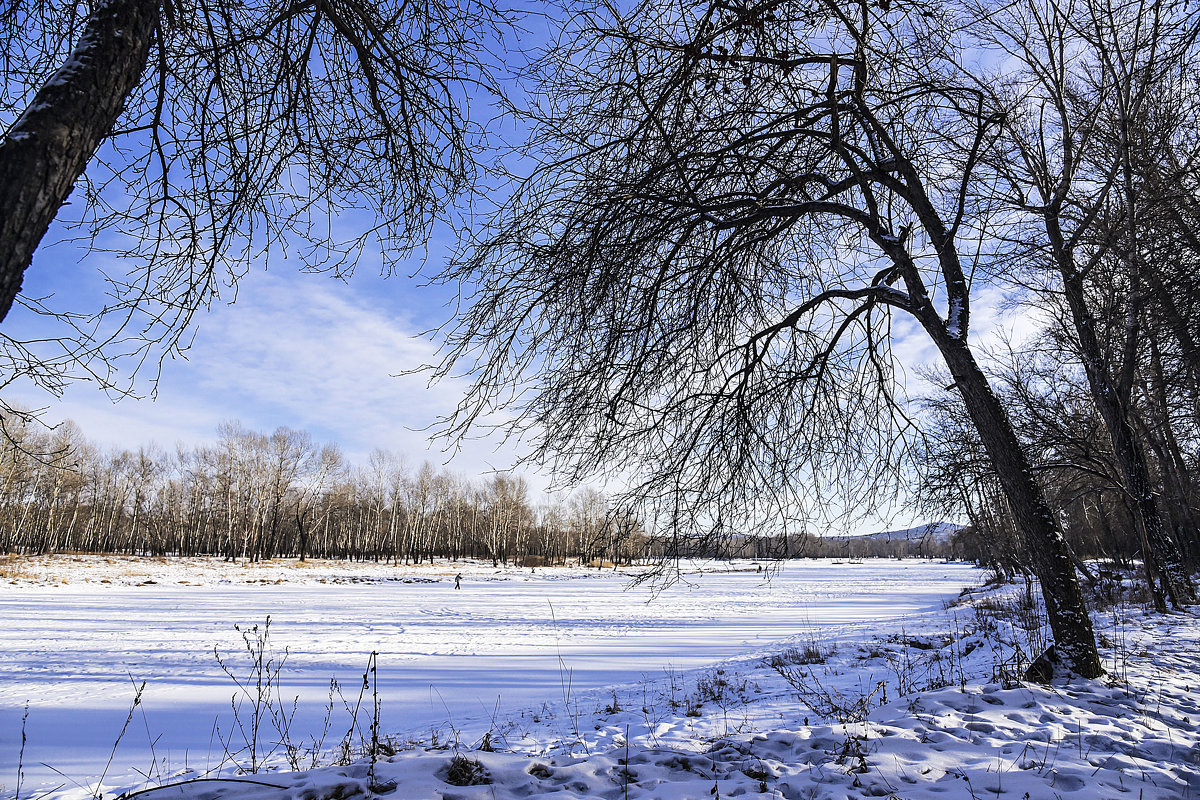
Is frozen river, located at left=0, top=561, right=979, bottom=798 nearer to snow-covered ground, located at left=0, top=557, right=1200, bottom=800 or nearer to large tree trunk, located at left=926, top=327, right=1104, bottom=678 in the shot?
snow-covered ground, located at left=0, top=557, right=1200, bottom=800

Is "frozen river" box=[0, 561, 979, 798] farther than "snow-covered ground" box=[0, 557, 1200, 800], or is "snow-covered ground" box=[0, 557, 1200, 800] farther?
"frozen river" box=[0, 561, 979, 798]

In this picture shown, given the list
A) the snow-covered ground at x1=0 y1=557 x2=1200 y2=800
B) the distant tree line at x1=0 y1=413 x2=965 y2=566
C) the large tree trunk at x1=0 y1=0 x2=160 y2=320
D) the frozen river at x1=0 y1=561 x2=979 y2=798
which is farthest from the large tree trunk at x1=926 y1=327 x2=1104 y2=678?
the distant tree line at x1=0 y1=413 x2=965 y2=566

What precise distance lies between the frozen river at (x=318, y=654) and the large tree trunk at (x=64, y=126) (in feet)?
12.5

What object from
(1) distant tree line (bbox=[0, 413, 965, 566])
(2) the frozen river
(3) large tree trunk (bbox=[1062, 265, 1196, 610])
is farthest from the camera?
(1) distant tree line (bbox=[0, 413, 965, 566])

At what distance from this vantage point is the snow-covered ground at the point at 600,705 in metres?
2.93

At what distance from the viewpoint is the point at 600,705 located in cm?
706

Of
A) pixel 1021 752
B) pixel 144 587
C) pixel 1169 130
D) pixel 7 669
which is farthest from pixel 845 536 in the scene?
pixel 144 587

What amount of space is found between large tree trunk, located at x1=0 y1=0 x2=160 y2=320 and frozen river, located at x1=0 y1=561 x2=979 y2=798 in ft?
12.5

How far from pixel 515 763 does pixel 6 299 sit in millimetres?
3046

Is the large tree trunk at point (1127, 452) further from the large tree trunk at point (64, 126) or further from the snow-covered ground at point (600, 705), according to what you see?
the large tree trunk at point (64, 126)

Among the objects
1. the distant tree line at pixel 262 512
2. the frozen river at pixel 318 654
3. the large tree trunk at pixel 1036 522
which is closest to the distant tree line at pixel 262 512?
the distant tree line at pixel 262 512

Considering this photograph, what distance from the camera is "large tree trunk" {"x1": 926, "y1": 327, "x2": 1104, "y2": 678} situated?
4578 mm

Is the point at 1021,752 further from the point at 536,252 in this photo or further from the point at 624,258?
the point at 536,252

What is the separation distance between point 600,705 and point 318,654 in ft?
19.9
